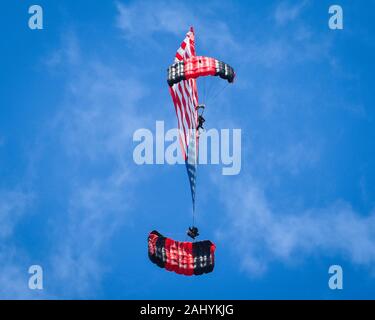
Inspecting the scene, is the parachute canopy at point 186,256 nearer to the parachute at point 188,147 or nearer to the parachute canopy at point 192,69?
the parachute at point 188,147

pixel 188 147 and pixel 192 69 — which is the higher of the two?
pixel 192 69

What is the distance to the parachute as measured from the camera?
68.0 metres

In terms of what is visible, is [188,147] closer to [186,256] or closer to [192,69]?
[192,69]

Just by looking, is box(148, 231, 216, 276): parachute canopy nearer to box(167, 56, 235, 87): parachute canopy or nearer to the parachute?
the parachute

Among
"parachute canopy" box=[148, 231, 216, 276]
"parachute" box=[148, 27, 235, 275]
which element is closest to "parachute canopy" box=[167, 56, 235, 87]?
"parachute" box=[148, 27, 235, 275]

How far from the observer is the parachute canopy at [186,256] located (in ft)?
230

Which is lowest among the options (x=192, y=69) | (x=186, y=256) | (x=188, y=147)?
(x=186, y=256)

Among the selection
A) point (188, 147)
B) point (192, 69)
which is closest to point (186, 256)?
point (188, 147)

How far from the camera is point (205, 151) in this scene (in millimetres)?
88250

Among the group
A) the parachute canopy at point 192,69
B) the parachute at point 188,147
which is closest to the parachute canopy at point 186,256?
the parachute at point 188,147

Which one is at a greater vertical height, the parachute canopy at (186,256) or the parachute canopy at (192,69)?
the parachute canopy at (192,69)

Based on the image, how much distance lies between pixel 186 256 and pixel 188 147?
8.27 metres

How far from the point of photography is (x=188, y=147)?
71.0 meters
